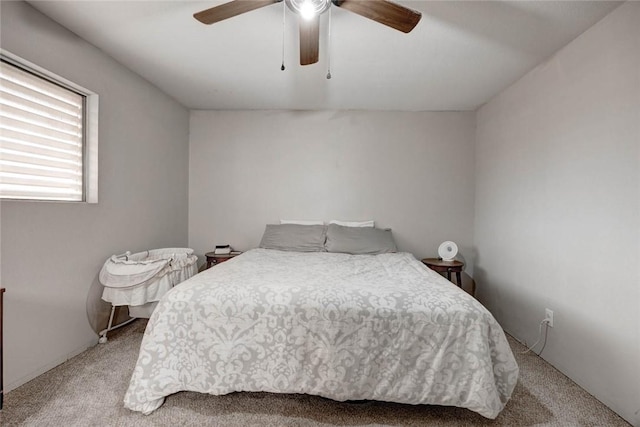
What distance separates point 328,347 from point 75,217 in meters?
1.97

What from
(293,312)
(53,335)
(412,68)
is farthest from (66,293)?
(412,68)

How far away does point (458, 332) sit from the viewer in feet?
4.86

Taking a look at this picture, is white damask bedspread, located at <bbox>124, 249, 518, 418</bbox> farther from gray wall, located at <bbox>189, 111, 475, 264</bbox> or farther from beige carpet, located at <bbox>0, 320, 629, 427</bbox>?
gray wall, located at <bbox>189, 111, 475, 264</bbox>

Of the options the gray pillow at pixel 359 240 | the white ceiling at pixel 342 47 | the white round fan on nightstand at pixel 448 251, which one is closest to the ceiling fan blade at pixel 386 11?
the white ceiling at pixel 342 47

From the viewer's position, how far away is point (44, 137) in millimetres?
2012

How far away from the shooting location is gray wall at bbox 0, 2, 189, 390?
178cm

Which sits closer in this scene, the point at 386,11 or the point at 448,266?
the point at 386,11

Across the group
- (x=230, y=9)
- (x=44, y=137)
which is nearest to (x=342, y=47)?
(x=230, y=9)

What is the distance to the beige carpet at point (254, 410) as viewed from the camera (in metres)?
1.54

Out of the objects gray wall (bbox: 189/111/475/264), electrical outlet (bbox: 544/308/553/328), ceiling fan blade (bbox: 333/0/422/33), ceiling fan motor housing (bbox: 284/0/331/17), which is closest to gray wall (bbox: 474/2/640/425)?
electrical outlet (bbox: 544/308/553/328)

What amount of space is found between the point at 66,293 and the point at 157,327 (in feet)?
3.28

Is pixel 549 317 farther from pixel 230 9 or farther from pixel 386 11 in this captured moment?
pixel 230 9

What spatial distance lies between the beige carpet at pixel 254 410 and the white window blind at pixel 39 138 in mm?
1174

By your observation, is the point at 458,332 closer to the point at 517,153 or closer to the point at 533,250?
the point at 533,250
